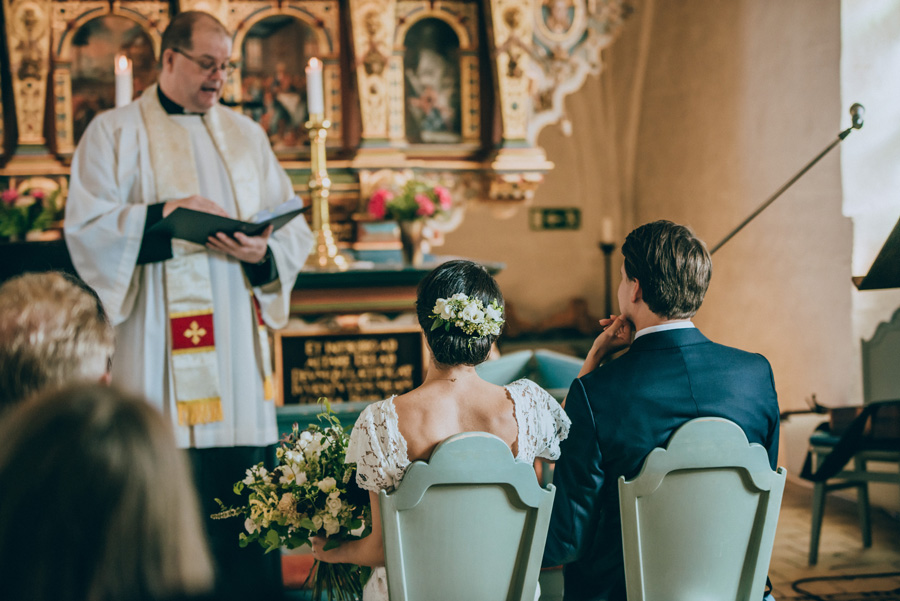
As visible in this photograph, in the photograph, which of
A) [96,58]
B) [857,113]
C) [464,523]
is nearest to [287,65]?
[96,58]

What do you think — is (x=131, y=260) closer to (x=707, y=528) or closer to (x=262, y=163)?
(x=262, y=163)

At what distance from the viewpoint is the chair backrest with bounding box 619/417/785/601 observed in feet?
5.53

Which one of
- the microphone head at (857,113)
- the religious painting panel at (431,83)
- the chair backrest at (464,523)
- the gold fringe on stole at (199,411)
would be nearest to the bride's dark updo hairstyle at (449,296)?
the chair backrest at (464,523)

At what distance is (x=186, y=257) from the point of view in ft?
10.1

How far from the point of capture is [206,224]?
9.57 feet

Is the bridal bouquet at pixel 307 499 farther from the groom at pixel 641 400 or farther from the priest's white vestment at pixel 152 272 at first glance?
the priest's white vestment at pixel 152 272

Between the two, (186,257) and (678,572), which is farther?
(186,257)

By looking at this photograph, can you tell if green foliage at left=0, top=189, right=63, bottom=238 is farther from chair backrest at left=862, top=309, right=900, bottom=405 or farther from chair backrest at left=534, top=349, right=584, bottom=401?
chair backrest at left=862, top=309, right=900, bottom=405

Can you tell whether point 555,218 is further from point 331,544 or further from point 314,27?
point 331,544

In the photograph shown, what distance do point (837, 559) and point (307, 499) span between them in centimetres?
314

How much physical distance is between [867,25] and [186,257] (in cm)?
437

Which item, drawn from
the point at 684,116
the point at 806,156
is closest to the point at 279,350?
the point at 806,156

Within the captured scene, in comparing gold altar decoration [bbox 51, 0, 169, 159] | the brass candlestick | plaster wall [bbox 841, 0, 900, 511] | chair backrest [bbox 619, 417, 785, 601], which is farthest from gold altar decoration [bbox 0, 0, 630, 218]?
chair backrest [bbox 619, 417, 785, 601]

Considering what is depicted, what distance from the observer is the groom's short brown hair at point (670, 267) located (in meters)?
1.87
